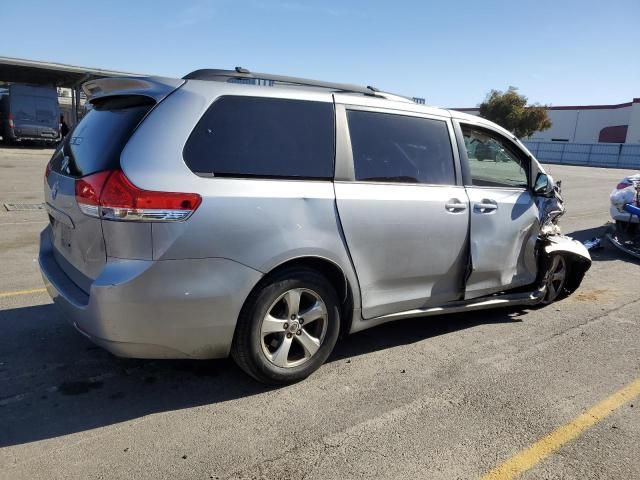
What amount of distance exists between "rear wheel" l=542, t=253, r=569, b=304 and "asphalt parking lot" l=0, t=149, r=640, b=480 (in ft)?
1.75

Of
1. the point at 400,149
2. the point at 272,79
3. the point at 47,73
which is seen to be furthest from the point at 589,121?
the point at 272,79

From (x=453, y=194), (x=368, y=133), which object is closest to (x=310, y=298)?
(x=368, y=133)

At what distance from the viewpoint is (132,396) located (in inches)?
127

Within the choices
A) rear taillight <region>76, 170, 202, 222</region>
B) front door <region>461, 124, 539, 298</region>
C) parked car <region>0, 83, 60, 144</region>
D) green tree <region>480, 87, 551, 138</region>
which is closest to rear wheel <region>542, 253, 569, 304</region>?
front door <region>461, 124, 539, 298</region>

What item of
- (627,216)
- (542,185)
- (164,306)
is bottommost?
(164,306)

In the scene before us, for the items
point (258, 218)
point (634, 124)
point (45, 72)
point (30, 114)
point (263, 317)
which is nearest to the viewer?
point (258, 218)

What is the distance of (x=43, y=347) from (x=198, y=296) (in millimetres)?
1654

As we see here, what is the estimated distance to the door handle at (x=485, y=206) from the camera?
4198 mm

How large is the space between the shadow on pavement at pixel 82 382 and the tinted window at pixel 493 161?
156 cm

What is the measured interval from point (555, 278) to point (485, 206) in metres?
1.60

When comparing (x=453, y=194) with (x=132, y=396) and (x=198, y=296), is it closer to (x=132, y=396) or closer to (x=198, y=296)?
(x=198, y=296)

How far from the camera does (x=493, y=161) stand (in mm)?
4676

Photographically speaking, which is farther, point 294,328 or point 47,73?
point 47,73

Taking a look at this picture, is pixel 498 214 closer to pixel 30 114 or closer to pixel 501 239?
pixel 501 239
